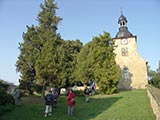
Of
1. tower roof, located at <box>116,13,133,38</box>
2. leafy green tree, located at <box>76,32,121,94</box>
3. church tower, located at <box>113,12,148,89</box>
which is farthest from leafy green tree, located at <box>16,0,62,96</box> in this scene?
tower roof, located at <box>116,13,133,38</box>

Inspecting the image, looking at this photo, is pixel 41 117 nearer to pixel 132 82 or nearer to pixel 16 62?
pixel 16 62

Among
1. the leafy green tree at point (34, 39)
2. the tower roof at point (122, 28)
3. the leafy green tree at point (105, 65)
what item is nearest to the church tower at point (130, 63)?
the tower roof at point (122, 28)

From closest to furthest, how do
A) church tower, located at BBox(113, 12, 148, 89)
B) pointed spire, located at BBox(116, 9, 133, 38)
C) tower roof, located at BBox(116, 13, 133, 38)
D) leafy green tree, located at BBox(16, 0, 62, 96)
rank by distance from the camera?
leafy green tree, located at BBox(16, 0, 62, 96) → church tower, located at BBox(113, 12, 148, 89) → tower roof, located at BBox(116, 13, 133, 38) → pointed spire, located at BBox(116, 9, 133, 38)

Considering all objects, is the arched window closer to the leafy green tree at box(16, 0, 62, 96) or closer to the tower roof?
the tower roof

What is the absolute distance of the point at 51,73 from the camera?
26.8 m

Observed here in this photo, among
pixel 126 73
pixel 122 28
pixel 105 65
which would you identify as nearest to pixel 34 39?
pixel 105 65

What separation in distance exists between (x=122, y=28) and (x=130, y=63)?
859 centimetres

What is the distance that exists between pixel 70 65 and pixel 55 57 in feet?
36.3

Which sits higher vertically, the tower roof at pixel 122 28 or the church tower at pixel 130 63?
the tower roof at pixel 122 28

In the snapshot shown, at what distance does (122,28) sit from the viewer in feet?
169

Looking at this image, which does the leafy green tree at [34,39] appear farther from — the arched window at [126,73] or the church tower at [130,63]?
the arched window at [126,73]

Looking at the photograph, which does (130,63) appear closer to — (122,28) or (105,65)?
(122,28)

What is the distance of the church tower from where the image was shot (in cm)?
4655

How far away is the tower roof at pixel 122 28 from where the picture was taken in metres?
49.5
